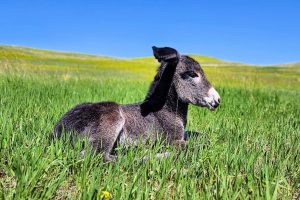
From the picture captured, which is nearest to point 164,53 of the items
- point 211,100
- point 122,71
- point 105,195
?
point 211,100

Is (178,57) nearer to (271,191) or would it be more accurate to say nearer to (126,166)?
(126,166)

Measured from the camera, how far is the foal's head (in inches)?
228

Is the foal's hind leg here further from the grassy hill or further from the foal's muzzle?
the grassy hill

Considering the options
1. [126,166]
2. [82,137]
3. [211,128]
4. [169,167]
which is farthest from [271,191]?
[211,128]

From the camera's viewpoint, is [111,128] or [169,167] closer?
[169,167]

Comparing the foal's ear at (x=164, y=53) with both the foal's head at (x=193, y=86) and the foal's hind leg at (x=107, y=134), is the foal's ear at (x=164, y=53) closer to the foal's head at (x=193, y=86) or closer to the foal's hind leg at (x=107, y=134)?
the foal's head at (x=193, y=86)

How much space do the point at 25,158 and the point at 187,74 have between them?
291 centimetres

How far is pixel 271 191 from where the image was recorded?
329 cm

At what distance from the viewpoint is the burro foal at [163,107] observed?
16.8ft

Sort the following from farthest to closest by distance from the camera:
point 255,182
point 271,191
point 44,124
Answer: point 44,124 → point 255,182 → point 271,191

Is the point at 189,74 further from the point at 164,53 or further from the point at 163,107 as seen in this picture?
the point at 163,107

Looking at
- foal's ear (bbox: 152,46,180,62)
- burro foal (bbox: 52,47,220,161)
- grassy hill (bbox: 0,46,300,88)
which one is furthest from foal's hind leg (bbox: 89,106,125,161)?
grassy hill (bbox: 0,46,300,88)

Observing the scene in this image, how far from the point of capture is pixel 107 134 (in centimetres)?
480

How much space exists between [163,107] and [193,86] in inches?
22.8
